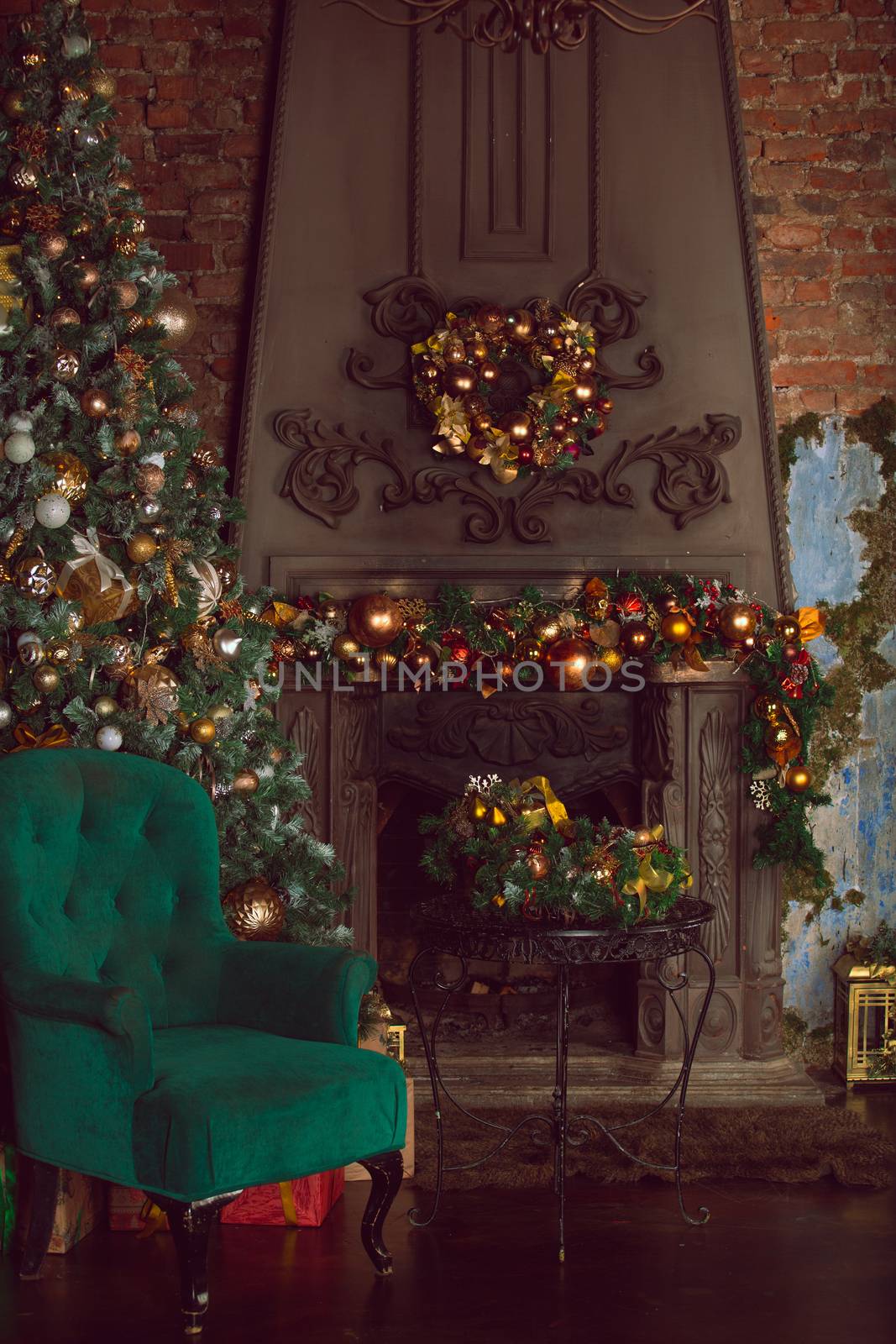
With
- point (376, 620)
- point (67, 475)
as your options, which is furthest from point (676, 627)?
point (67, 475)

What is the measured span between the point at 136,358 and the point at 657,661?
1.82 meters

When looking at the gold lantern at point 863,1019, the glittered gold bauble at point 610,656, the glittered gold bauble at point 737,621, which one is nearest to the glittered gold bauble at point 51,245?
the glittered gold bauble at point 610,656

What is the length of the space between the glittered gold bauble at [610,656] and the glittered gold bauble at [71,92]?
2.15 meters

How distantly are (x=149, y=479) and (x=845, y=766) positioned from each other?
2554 millimetres

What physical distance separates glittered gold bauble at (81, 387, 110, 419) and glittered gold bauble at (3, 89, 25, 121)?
747 millimetres

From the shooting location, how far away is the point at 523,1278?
293cm

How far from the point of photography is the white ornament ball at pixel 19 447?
11.2 feet

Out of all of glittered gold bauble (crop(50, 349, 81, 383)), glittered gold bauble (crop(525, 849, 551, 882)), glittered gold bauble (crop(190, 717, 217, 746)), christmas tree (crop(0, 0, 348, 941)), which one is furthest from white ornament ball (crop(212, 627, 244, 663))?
glittered gold bauble (crop(525, 849, 551, 882))

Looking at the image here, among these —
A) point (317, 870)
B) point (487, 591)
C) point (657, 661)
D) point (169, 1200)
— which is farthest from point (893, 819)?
point (169, 1200)

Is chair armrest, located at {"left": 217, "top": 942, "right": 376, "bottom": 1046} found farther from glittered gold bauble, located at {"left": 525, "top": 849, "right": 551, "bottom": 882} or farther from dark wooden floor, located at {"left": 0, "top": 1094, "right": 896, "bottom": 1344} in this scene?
dark wooden floor, located at {"left": 0, "top": 1094, "right": 896, "bottom": 1344}

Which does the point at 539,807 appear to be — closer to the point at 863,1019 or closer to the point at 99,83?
the point at 863,1019

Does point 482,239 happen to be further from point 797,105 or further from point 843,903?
point 843,903

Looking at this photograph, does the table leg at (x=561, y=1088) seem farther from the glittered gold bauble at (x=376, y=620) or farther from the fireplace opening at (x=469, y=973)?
the fireplace opening at (x=469, y=973)

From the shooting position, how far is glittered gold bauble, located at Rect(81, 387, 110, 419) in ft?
11.6
